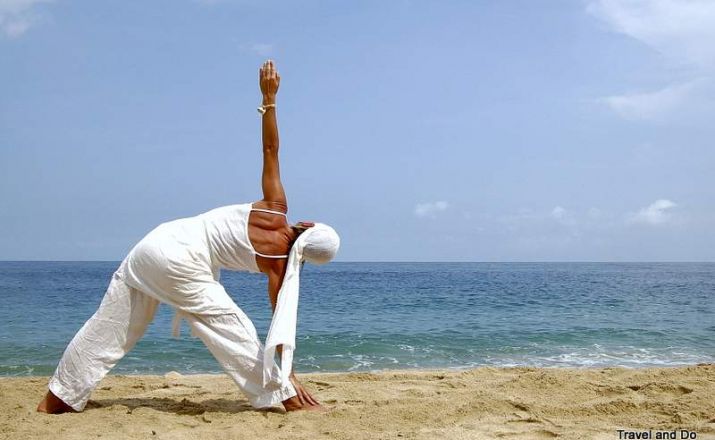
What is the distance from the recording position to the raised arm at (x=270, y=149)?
413cm

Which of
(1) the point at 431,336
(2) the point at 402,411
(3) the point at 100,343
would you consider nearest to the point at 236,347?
(3) the point at 100,343

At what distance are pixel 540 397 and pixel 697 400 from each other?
1.04m

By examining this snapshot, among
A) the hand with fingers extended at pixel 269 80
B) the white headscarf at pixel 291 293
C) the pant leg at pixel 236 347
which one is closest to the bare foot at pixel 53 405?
the pant leg at pixel 236 347

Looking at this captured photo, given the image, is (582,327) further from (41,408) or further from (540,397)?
(41,408)

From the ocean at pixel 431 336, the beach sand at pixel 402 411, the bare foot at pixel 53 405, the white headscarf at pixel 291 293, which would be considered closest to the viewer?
the beach sand at pixel 402 411

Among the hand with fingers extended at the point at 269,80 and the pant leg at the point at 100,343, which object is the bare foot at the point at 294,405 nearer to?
the pant leg at the point at 100,343

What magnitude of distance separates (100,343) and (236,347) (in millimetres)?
902

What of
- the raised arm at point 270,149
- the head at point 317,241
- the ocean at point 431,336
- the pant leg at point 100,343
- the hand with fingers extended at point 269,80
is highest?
the hand with fingers extended at point 269,80

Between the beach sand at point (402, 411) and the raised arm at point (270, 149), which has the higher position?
the raised arm at point (270, 149)

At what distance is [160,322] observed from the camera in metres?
14.0

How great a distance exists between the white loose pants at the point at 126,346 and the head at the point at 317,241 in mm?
583

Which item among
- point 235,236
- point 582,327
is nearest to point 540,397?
point 235,236

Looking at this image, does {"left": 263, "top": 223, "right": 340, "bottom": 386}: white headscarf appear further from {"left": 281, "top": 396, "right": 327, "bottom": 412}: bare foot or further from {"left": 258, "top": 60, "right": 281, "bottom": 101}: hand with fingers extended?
{"left": 258, "top": 60, "right": 281, "bottom": 101}: hand with fingers extended

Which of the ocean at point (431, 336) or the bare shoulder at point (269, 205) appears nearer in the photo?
the bare shoulder at point (269, 205)
